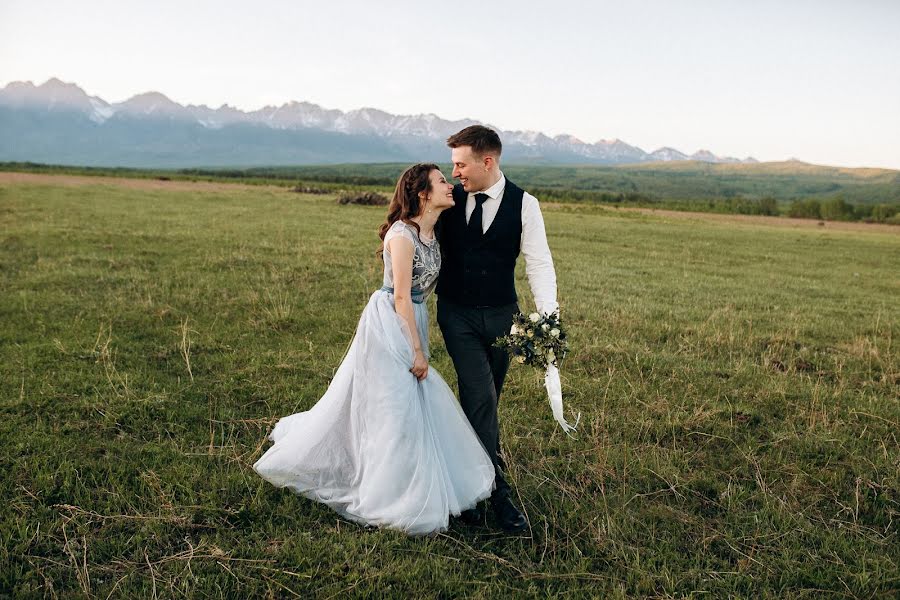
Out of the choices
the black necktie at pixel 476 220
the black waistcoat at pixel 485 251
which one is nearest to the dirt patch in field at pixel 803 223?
the black waistcoat at pixel 485 251

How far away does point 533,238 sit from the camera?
15.6ft

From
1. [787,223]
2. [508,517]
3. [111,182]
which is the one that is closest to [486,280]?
[508,517]

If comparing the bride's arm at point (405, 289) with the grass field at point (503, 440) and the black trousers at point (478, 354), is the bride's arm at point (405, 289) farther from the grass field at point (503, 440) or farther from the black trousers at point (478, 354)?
the grass field at point (503, 440)

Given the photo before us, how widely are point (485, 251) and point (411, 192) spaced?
0.72 m

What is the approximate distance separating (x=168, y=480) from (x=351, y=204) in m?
39.4

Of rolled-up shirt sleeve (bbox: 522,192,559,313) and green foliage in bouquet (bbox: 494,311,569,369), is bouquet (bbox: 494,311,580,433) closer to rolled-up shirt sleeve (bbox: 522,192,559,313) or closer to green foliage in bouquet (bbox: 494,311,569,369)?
green foliage in bouquet (bbox: 494,311,569,369)

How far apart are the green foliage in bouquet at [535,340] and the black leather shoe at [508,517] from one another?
3.82ft

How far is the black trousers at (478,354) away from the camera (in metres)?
4.79

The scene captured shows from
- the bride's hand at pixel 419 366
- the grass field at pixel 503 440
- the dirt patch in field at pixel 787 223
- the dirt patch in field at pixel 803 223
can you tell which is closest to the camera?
the grass field at pixel 503 440

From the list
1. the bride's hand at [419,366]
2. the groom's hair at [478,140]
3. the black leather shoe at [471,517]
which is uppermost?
the groom's hair at [478,140]

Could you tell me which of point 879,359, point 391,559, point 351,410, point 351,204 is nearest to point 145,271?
point 351,410

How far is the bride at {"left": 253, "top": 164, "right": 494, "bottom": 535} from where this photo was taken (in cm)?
449

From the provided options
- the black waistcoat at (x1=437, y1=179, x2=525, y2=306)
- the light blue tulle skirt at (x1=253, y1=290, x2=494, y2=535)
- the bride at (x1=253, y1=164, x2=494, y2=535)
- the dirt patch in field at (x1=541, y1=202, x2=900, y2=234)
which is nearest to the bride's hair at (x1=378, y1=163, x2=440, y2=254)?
the bride at (x1=253, y1=164, x2=494, y2=535)

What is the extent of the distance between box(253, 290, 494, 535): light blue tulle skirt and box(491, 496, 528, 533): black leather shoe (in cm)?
21
